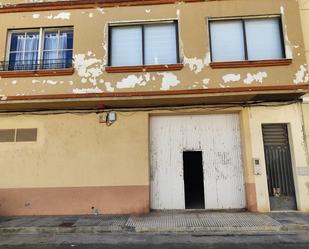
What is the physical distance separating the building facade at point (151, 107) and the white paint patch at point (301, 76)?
3 centimetres

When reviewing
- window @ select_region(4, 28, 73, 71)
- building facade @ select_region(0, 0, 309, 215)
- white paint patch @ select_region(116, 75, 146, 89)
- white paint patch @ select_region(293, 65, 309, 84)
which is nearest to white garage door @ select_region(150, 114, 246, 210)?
building facade @ select_region(0, 0, 309, 215)

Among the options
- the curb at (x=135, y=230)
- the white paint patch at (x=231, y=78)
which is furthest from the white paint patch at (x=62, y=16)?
the curb at (x=135, y=230)

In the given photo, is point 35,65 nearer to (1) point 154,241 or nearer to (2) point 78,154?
(2) point 78,154

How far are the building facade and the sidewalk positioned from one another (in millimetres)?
583

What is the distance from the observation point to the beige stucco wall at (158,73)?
8.48 metres

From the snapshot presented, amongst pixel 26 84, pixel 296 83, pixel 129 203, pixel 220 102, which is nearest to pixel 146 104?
pixel 220 102

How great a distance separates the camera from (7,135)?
9.56m

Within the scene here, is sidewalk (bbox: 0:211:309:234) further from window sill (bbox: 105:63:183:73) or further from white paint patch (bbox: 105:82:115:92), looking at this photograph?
window sill (bbox: 105:63:183:73)

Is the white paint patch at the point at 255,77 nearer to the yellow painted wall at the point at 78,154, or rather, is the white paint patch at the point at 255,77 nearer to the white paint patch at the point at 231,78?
the white paint patch at the point at 231,78

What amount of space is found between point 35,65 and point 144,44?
364cm

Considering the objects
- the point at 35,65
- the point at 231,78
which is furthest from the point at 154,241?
the point at 35,65

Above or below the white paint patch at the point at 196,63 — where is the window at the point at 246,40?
above

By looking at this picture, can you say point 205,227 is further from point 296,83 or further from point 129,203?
point 296,83

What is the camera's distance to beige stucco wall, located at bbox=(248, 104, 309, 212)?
8.70 metres
